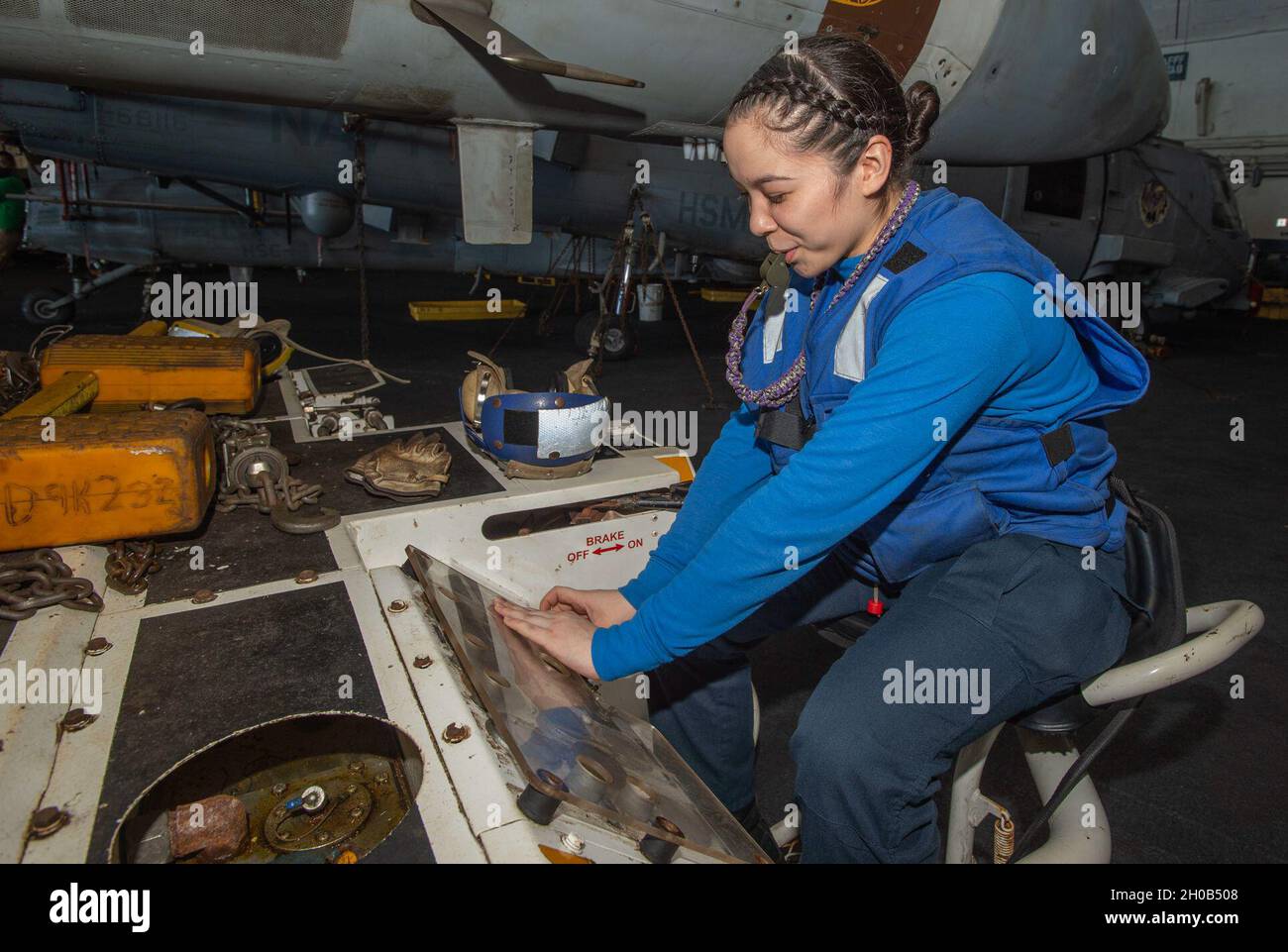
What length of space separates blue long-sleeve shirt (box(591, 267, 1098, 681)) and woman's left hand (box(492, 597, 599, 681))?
0.15ft

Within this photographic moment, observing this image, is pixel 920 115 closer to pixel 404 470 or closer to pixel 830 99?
pixel 830 99

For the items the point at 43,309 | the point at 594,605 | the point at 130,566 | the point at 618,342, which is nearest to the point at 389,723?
the point at 594,605

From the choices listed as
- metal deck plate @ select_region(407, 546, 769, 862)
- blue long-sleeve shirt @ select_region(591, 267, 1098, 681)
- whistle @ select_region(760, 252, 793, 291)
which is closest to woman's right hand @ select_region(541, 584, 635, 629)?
metal deck plate @ select_region(407, 546, 769, 862)

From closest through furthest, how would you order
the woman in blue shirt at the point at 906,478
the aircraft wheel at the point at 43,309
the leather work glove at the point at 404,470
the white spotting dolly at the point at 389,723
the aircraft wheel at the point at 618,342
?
the white spotting dolly at the point at 389,723, the woman in blue shirt at the point at 906,478, the leather work glove at the point at 404,470, the aircraft wheel at the point at 618,342, the aircraft wheel at the point at 43,309

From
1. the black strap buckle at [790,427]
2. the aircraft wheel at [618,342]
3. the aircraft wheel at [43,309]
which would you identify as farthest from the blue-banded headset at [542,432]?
the aircraft wheel at [43,309]

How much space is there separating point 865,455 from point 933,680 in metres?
0.34

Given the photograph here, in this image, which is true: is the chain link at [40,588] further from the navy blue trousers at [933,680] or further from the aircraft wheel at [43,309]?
the aircraft wheel at [43,309]

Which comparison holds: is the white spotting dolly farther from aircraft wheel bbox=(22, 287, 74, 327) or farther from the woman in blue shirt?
aircraft wheel bbox=(22, 287, 74, 327)

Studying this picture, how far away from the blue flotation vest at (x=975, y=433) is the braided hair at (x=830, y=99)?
0.48 feet

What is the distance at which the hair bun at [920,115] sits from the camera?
1161 mm

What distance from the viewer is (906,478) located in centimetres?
102

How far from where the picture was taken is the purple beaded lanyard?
1.17 meters
